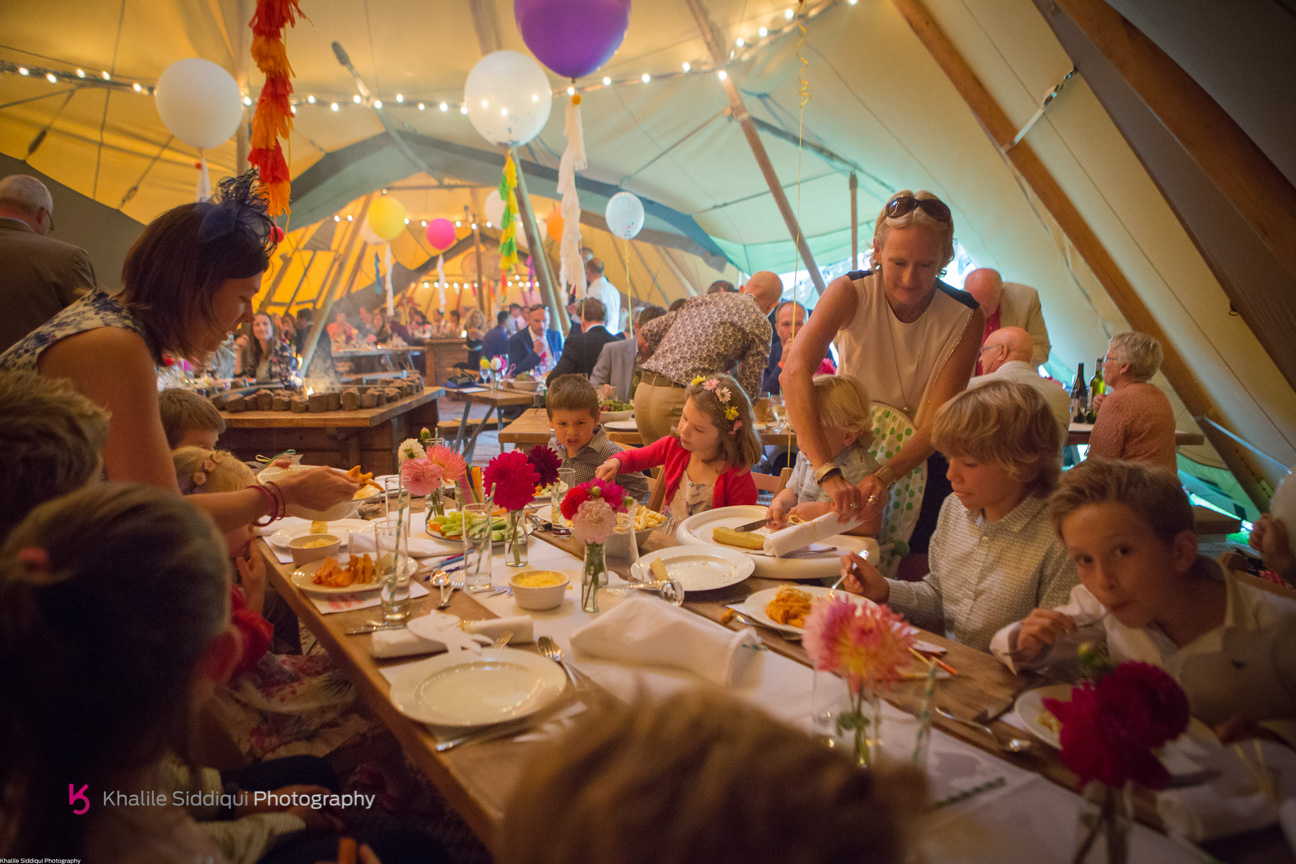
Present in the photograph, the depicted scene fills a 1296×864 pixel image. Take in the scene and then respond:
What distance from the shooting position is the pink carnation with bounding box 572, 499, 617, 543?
1.51 m

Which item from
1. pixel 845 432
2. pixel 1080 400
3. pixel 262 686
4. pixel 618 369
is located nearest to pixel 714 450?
pixel 845 432

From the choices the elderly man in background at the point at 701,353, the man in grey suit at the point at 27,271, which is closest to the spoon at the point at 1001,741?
the elderly man in background at the point at 701,353

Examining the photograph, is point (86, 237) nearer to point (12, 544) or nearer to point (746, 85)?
point (746, 85)

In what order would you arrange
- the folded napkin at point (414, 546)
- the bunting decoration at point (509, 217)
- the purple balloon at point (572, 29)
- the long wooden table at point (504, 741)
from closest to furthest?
the long wooden table at point (504, 741), the folded napkin at point (414, 546), the purple balloon at point (572, 29), the bunting decoration at point (509, 217)

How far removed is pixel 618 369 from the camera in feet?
18.6

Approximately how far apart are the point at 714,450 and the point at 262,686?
68.2 inches

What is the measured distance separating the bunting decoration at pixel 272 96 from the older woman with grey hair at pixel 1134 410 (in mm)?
4975

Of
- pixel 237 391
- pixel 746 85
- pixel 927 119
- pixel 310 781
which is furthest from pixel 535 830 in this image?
pixel 746 85

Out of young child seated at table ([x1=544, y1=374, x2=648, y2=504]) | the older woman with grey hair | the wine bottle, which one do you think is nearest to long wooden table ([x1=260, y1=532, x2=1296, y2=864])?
young child seated at table ([x1=544, y1=374, x2=648, y2=504])

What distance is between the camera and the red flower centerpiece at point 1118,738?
0.68 m

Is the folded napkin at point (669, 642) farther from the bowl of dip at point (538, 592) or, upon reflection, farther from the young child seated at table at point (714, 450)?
the young child seated at table at point (714, 450)

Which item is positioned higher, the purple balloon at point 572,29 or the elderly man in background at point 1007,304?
the purple balloon at point 572,29

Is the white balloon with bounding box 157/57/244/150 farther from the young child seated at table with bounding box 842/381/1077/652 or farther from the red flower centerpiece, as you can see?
the red flower centerpiece

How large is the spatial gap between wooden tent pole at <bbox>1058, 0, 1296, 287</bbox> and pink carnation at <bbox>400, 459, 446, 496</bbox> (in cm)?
216
